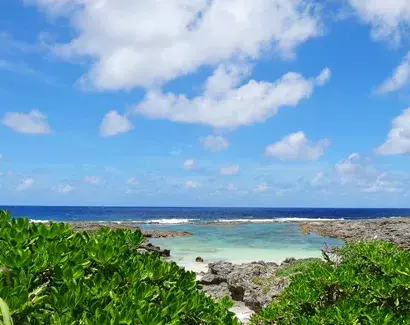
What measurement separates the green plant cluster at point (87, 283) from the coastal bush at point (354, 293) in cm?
155

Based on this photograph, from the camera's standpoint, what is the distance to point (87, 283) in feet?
8.62

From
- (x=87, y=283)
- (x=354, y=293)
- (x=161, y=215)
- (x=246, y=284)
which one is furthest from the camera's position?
(x=161, y=215)

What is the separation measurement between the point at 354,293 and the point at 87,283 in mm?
3489

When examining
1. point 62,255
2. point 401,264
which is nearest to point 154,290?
point 62,255

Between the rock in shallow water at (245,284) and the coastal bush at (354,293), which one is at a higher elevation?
the coastal bush at (354,293)

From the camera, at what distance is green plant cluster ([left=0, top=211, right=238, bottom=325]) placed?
223 cm

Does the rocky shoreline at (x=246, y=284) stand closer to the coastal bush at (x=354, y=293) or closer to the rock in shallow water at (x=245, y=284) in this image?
the rock in shallow water at (x=245, y=284)

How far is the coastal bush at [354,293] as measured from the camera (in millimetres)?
4203

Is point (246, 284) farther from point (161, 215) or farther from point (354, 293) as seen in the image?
point (161, 215)

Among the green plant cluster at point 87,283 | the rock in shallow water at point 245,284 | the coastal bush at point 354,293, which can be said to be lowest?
the rock in shallow water at point 245,284

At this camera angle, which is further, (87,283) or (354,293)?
(354,293)

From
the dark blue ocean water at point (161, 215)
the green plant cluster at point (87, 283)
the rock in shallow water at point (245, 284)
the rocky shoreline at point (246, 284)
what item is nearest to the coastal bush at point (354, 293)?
the green plant cluster at point (87, 283)

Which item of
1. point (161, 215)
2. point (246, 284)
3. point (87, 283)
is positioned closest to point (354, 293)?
point (87, 283)

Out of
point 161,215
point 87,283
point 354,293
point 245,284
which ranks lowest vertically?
point 245,284
